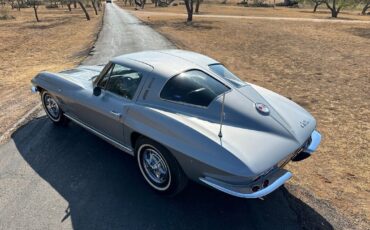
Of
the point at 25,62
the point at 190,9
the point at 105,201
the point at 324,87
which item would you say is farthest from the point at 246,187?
the point at 190,9

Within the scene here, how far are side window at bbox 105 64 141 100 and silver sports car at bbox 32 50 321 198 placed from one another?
15 millimetres

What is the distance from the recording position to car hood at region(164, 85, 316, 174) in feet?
11.8

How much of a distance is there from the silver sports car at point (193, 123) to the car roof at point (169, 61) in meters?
0.01

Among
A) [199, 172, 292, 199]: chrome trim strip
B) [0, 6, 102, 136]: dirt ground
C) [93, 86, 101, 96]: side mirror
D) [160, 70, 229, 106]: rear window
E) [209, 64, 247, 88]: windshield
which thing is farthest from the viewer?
[0, 6, 102, 136]: dirt ground

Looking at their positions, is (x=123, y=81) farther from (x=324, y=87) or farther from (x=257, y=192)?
(x=324, y=87)

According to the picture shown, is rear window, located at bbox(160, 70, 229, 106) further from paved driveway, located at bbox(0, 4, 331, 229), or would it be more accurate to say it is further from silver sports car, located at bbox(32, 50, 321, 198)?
paved driveway, located at bbox(0, 4, 331, 229)

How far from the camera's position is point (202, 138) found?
368 cm

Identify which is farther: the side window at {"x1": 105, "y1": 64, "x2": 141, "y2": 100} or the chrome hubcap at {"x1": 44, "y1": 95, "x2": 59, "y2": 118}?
the chrome hubcap at {"x1": 44, "y1": 95, "x2": 59, "y2": 118}

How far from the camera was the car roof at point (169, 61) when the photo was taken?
4.45 meters

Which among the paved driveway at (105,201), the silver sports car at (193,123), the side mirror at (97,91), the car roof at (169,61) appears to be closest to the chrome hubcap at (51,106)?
the paved driveway at (105,201)

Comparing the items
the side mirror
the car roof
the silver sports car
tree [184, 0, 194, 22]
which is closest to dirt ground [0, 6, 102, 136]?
the side mirror

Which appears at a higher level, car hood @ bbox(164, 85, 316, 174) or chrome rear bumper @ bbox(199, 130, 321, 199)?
car hood @ bbox(164, 85, 316, 174)

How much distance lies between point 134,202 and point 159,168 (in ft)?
1.86

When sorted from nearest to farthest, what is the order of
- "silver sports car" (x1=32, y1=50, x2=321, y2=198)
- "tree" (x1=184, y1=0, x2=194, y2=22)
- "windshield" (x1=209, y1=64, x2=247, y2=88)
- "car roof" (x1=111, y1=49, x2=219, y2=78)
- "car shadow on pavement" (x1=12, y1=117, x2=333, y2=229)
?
"silver sports car" (x1=32, y1=50, x2=321, y2=198)
"car shadow on pavement" (x1=12, y1=117, x2=333, y2=229)
"car roof" (x1=111, y1=49, x2=219, y2=78)
"windshield" (x1=209, y1=64, x2=247, y2=88)
"tree" (x1=184, y1=0, x2=194, y2=22)
